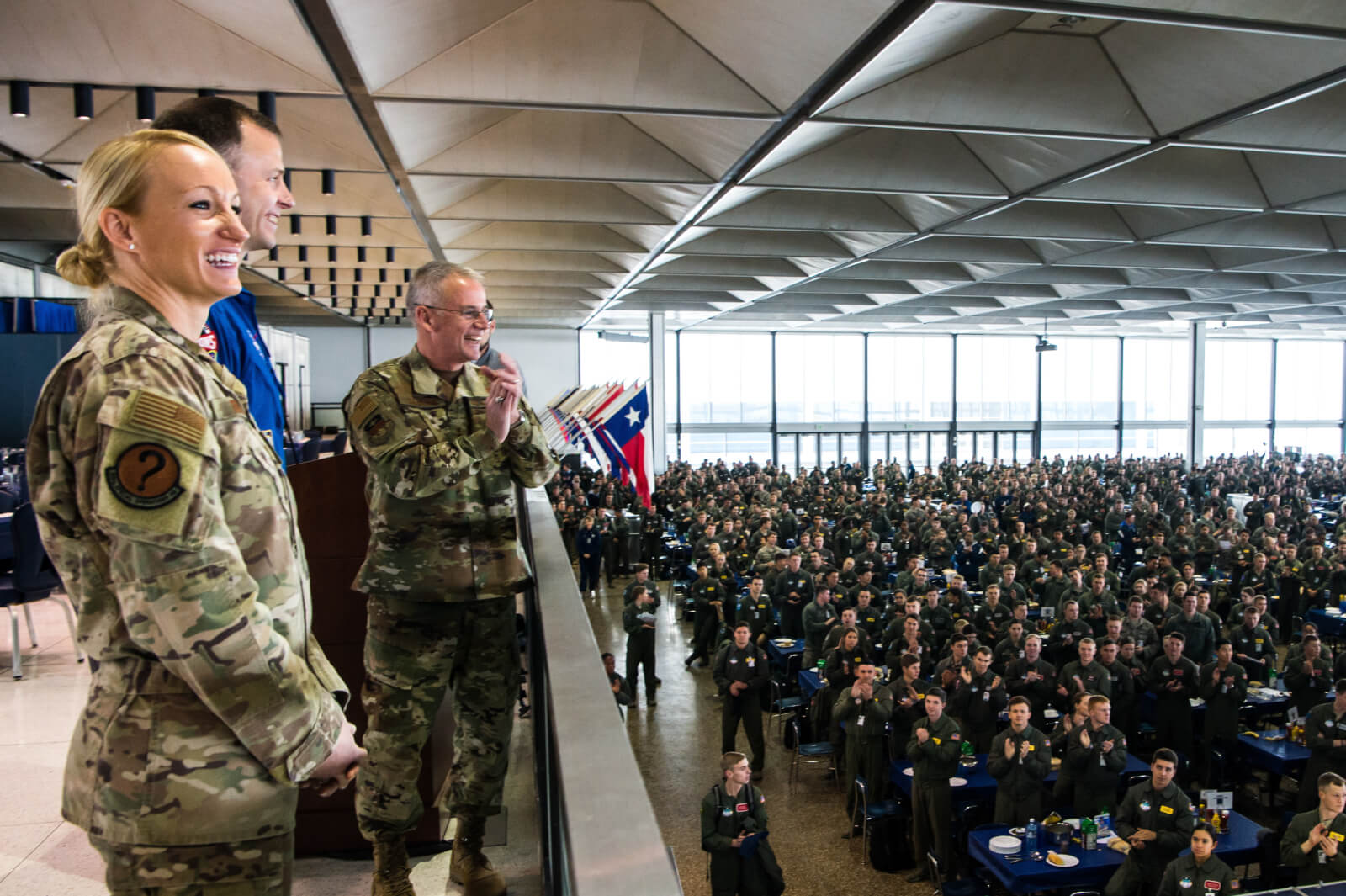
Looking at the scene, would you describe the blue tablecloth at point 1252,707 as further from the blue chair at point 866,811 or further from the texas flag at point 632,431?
the texas flag at point 632,431

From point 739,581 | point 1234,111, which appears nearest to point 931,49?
point 1234,111

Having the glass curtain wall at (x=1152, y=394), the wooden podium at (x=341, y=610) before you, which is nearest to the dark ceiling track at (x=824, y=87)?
the wooden podium at (x=341, y=610)

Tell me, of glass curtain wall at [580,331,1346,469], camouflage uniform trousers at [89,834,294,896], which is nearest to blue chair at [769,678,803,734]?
camouflage uniform trousers at [89,834,294,896]

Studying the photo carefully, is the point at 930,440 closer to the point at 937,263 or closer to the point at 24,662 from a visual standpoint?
the point at 937,263

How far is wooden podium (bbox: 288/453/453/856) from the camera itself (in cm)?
287

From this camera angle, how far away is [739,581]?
14.6 m

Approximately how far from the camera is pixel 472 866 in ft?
7.51

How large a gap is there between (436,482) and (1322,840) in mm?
7054

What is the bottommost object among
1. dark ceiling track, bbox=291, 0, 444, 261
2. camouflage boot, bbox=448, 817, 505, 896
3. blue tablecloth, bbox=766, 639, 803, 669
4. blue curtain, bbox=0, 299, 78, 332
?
blue tablecloth, bbox=766, 639, 803, 669

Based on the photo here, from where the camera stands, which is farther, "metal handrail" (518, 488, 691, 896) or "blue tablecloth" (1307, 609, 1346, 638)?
"blue tablecloth" (1307, 609, 1346, 638)

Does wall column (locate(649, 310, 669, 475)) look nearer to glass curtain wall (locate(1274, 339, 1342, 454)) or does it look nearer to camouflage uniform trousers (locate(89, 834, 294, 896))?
camouflage uniform trousers (locate(89, 834, 294, 896))

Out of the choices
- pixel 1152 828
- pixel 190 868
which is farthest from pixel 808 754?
pixel 190 868

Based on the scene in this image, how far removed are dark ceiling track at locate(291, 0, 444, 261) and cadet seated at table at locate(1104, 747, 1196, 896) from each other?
774 cm

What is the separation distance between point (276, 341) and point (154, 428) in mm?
22314
